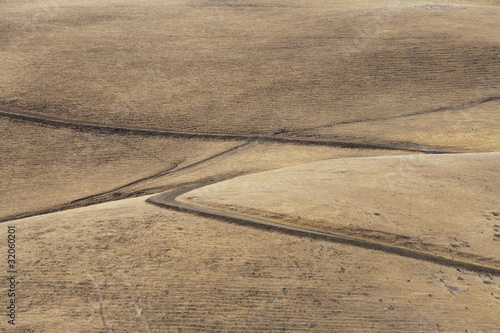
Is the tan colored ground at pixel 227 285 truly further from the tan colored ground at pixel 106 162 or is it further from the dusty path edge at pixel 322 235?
the tan colored ground at pixel 106 162

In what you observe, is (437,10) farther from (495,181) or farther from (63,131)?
(63,131)

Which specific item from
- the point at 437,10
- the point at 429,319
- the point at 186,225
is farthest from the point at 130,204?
the point at 437,10

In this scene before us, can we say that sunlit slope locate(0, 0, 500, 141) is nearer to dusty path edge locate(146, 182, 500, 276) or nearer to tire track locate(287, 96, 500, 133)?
tire track locate(287, 96, 500, 133)

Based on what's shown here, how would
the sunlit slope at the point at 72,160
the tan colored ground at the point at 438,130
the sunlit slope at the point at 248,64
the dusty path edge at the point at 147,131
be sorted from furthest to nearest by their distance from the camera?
the sunlit slope at the point at 248,64, the dusty path edge at the point at 147,131, the tan colored ground at the point at 438,130, the sunlit slope at the point at 72,160

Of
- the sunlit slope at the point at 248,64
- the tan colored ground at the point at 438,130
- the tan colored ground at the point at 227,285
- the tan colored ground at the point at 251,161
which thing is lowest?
the tan colored ground at the point at 227,285

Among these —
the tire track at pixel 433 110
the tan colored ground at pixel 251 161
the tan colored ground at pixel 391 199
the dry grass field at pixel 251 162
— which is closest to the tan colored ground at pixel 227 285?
the dry grass field at pixel 251 162

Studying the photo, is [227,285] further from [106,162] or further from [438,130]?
[438,130]
